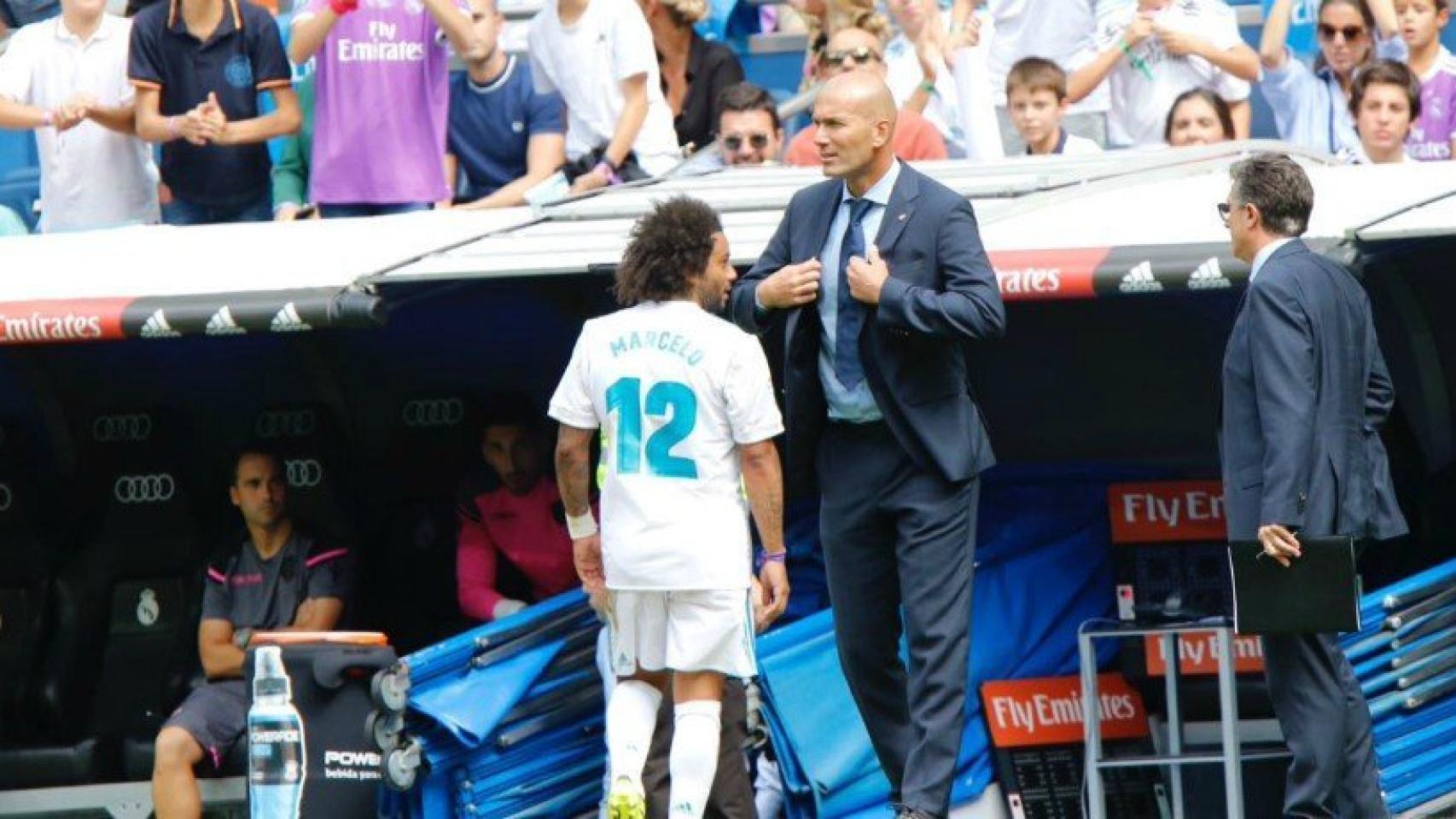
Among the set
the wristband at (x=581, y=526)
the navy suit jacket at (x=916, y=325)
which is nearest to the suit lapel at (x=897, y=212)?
the navy suit jacket at (x=916, y=325)

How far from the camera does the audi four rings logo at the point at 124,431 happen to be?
33.6ft

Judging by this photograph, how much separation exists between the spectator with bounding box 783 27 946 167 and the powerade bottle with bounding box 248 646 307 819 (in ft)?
9.39

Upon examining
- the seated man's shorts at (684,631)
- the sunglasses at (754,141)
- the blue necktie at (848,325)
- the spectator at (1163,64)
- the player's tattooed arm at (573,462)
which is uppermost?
the spectator at (1163,64)

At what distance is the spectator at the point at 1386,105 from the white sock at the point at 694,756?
371 cm

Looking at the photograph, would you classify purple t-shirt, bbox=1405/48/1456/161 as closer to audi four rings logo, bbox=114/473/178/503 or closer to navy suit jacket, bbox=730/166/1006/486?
navy suit jacket, bbox=730/166/1006/486

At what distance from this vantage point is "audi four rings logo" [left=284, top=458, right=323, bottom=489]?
32.1 ft

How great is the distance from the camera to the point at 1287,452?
7363 mm

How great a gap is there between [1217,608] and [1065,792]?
714 mm

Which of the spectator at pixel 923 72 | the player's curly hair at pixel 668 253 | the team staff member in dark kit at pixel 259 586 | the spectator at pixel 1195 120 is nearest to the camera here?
the player's curly hair at pixel 668 253

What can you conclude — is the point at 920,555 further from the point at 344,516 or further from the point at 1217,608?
the point at 344,516

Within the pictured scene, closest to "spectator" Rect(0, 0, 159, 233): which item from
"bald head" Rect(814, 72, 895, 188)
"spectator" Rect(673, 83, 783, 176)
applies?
"spectator" Rect(673, 83, 783, 176)

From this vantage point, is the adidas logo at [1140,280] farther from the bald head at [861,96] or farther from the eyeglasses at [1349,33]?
the eyeglasses at [1349,33]

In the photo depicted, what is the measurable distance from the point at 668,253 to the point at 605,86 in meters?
3.09

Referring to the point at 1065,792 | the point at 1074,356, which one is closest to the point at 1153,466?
the point at 1074,356
